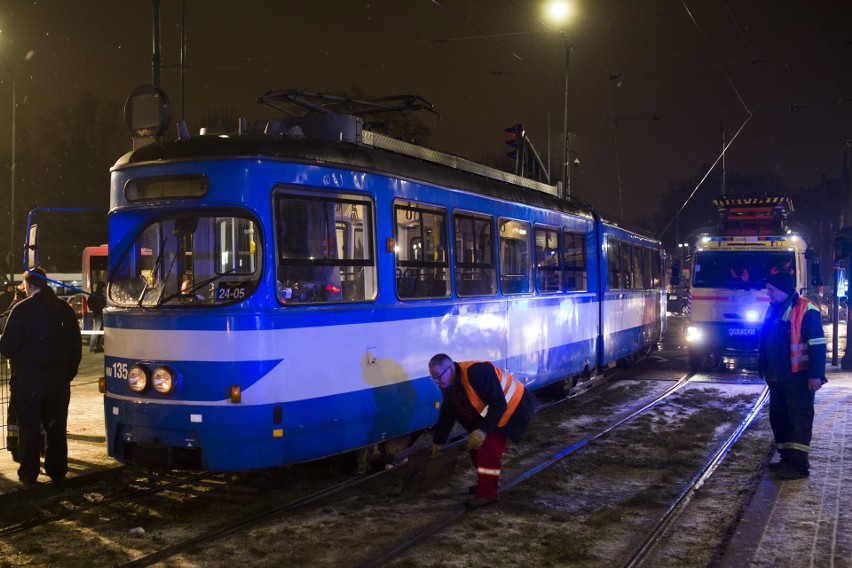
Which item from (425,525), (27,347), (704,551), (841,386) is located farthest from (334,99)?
(841,386)

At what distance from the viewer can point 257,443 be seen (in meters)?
6.63

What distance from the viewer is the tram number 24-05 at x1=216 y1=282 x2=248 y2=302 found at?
6.67 meters

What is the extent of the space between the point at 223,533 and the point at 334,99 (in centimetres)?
462

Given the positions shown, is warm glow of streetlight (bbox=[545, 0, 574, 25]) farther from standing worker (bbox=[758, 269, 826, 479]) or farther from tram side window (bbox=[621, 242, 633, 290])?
standing worker (bbox=[758, 269, 826, 479])

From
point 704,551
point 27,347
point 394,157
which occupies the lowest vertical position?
point 704,551

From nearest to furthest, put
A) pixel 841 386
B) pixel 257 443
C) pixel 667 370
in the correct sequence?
pixel 257 443, pixel 841 386, pixel 667 370

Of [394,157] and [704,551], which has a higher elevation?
[394,157]

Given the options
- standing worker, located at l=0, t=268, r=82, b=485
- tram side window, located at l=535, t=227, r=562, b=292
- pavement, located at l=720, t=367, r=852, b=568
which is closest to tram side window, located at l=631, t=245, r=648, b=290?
tram side window, located at l=535, t=227, r=562, b=292

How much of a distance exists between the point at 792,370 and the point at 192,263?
5.73 meters

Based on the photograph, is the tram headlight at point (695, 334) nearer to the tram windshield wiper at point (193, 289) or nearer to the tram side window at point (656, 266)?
the tram side window at point (656, 266)

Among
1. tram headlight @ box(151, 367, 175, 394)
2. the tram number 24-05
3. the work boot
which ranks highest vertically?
the tram number 24-05

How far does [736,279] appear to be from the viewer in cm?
1716

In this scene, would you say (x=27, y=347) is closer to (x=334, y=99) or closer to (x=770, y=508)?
(x=334, y=99)

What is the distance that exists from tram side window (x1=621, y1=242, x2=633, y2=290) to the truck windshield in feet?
4.82
